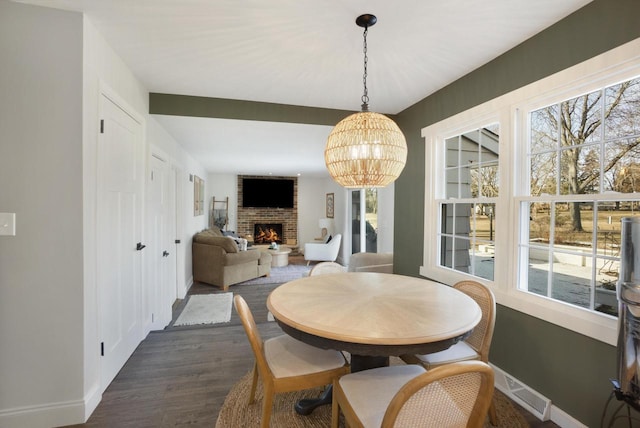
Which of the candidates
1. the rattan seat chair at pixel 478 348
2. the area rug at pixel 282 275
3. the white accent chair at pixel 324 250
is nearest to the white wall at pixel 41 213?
the rattan seat chair at pixel 478 348

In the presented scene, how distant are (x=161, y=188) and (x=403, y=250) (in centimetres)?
288

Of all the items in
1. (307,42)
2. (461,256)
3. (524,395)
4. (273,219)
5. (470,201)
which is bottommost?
(524,395)


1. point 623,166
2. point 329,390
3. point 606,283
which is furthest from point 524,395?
point 623,166

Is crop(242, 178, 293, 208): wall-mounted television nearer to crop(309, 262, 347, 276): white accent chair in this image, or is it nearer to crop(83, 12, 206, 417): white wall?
crop(309, 262, 347, 276): white accent chair

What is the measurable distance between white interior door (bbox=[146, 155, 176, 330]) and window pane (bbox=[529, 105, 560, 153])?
3268 mm

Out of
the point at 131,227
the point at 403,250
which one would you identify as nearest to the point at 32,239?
the point at 131,227

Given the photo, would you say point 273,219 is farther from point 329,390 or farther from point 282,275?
point 329,390

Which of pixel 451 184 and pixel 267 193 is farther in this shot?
pixel 267 193

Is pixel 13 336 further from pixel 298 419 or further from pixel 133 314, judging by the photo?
pixel 298 419

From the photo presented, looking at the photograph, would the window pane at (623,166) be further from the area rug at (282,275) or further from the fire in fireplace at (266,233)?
the fire in fireplace at (266,233)

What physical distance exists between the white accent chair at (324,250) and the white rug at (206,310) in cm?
263

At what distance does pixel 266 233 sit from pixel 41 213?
276 inches

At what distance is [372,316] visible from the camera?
1445mm

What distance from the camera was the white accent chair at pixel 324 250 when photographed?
6.64 m
